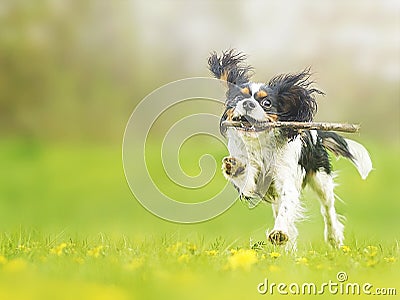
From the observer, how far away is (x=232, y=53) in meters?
4.19

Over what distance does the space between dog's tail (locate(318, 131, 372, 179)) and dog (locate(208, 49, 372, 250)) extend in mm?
170

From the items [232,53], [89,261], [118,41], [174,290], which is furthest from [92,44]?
[174,290]

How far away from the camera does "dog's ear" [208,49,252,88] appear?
4109 mm

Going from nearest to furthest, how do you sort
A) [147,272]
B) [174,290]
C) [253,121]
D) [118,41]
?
1. [174,290]
2. [147,272]
3. [253,121]
4. [118,41]

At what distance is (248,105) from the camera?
3.79 metres

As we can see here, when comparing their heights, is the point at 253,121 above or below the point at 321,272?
above

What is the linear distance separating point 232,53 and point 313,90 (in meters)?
0.52

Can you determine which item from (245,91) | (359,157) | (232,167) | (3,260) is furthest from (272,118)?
(3,260)

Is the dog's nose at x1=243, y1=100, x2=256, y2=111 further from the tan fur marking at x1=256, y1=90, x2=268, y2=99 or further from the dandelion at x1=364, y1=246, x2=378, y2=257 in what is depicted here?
the dandelion at x1=364, y1=246, x2=378, y2=257

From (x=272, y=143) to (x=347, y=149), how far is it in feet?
2.59

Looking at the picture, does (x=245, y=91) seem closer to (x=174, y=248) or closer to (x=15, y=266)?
(x=174, y=248)

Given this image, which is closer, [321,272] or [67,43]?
[321,272]

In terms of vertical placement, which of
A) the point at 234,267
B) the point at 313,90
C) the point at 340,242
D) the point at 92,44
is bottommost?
A: the point at 234,267

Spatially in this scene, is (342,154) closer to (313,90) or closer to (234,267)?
(313,90)
